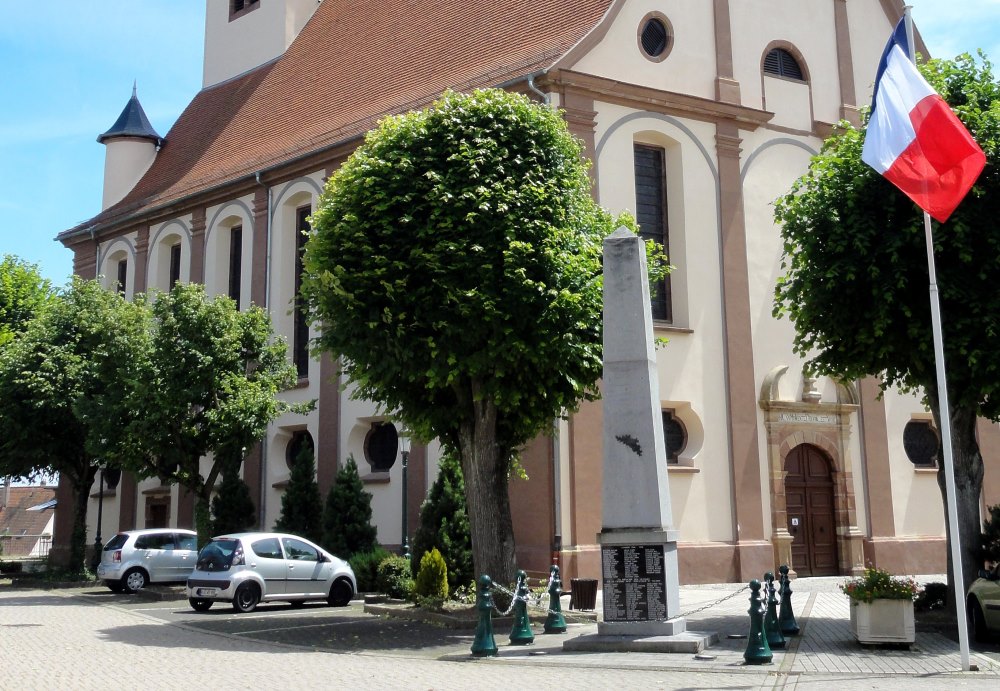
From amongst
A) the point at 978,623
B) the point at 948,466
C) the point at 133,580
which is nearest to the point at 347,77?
the point at 133,580

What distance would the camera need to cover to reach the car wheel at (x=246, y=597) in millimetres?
19828

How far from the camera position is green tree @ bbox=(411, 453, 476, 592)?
21.5 metres

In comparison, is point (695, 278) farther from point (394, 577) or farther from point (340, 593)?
point (340, 593)

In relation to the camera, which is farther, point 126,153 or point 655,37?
point 126,153

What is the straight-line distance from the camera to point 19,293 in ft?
127

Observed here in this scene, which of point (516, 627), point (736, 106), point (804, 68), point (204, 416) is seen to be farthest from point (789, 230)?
point (204, 416)

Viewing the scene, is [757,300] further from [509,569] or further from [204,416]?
[204,416]

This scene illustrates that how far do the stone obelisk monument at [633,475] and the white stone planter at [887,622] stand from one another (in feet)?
7.17

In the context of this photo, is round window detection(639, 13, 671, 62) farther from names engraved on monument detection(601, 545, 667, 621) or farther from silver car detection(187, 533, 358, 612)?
names engraved on monument detection(601, 545, 667, 621)

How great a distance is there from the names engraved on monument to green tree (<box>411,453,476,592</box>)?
7945 mm

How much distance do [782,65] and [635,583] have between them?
17.6 meters

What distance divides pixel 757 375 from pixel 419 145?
Answer: 1071 centimetres

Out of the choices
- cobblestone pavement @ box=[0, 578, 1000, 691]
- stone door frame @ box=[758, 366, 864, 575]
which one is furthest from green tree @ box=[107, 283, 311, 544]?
stone door frame @ box=[758, 366, 864, 575]

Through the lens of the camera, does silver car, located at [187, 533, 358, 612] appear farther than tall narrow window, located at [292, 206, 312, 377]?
No
